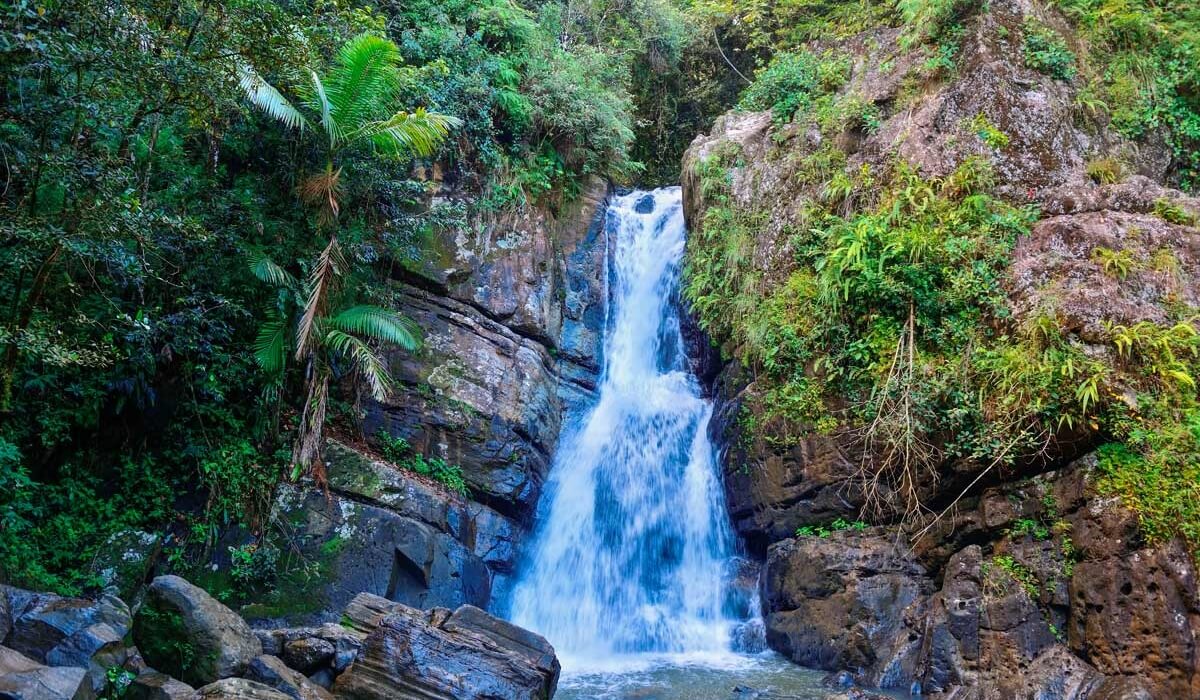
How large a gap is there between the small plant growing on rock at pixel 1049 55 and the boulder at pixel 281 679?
12601 millimetres

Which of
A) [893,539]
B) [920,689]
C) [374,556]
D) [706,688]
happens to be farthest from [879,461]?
[374,556]

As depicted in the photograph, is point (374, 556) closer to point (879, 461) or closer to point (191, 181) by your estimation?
point (191, 181)

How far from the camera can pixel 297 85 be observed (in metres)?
9.20

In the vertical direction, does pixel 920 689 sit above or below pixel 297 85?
below

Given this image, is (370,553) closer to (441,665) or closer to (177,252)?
(441,665)

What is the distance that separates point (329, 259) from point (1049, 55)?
1114 cm

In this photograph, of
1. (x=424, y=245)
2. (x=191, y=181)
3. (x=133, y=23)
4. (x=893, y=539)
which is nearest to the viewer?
(x=133, y=23)

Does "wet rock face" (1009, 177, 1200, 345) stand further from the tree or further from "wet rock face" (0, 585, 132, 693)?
"wet rock face" (0, 585, 132, 693)

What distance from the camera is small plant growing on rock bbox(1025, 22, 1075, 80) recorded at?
10789 mm

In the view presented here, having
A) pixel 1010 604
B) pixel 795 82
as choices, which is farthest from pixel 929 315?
pixel 795 82

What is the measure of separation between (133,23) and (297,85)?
7.90 feet

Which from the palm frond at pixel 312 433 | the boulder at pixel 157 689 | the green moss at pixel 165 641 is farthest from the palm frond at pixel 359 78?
the boulder at pixel 157 689

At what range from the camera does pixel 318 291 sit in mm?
9203

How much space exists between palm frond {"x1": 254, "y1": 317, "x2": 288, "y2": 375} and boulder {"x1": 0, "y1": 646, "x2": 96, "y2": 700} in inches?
202
